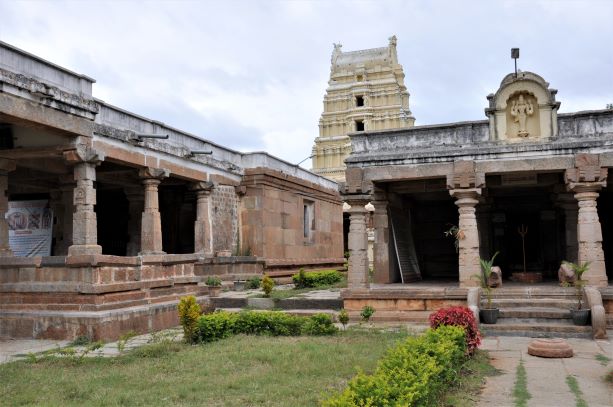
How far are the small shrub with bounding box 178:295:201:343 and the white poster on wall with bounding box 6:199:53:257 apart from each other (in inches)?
354

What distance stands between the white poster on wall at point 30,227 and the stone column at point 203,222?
14.4 feet

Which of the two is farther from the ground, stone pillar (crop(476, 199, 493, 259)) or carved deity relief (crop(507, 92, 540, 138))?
carved deity relief (crop(507, 92, 540, 138))

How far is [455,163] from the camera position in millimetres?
13180

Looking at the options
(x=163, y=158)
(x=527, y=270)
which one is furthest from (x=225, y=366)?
(x=527, y=270)

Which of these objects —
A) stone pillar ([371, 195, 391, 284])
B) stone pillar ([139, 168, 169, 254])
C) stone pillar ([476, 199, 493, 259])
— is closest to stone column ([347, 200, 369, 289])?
stone pillar ([371, 195, 391, 284])

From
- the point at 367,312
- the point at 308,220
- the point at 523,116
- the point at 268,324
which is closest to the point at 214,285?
the point at 367,312

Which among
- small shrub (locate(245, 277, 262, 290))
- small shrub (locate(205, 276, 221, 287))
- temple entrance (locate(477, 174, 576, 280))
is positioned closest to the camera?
temple entrance (locate(477, 174, 576, 280))

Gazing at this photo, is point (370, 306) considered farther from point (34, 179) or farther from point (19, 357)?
point (34, 179)

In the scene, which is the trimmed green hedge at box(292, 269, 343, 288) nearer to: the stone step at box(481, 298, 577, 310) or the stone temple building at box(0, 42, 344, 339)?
the stone temple building at box(0, 42, 344, 339)

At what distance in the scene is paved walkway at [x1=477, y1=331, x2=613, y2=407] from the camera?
6.40 meters

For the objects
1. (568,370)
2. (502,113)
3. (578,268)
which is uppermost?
(502,113)

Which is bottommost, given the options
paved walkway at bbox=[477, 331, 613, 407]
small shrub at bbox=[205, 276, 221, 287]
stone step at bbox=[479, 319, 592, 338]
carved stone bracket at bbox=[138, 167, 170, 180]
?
paved walkway at bbox=[477, 331, 613, 407]

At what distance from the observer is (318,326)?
10.6 meters

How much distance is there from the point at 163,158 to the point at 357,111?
27.9 meters
